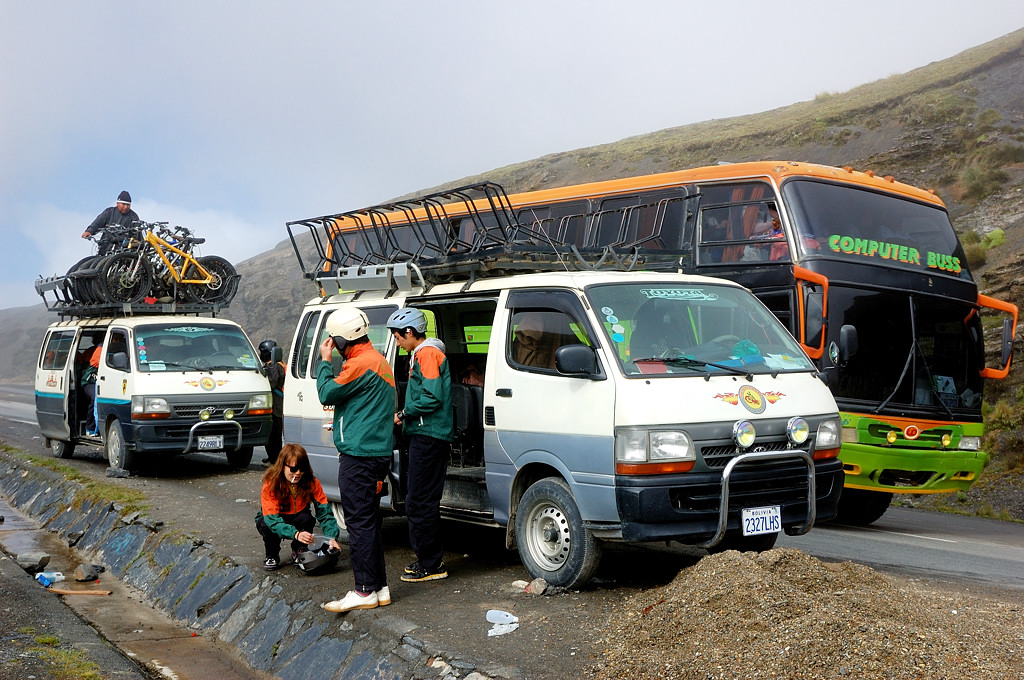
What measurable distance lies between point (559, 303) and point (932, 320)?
5.99 metres

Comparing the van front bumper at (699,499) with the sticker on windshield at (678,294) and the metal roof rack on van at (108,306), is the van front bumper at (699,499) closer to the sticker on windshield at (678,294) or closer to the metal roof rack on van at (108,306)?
the sticker on windshield at (678,294)

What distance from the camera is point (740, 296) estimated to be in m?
7.39

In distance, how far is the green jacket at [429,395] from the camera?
6.85 meters

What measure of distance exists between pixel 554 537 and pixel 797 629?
7.08 feet

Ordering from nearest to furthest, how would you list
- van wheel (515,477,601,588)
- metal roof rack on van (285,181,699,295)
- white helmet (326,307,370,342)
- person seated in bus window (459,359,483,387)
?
van wheel (515,477,601,588)
white helmet (326,307,370,342)
metal roof rack on van (285,181,699,295)
person seated in bus window (459,359,483,387)

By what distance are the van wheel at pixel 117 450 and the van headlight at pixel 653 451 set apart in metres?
9.65

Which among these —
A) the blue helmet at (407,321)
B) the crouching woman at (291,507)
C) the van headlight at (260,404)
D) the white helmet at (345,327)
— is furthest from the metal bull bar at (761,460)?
the van headlight at (260,404)

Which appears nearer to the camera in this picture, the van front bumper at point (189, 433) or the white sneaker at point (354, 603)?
the white sneaker at point (354, 603)

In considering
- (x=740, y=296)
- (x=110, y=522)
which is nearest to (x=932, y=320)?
(x=740, y=296)

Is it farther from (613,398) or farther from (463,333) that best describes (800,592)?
(463,333)

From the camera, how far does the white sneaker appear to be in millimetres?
6402

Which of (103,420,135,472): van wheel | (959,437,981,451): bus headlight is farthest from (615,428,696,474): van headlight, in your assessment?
(103,420,135,472): van wheel

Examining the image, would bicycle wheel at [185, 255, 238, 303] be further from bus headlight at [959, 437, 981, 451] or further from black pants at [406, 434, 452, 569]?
bus headlight at [959, 437, 981, 451]

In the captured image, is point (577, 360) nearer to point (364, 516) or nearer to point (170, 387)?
point (364, 516)
